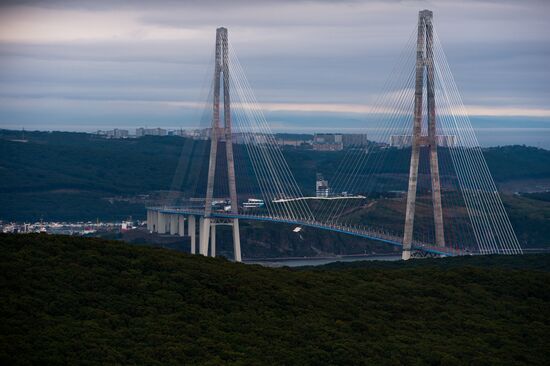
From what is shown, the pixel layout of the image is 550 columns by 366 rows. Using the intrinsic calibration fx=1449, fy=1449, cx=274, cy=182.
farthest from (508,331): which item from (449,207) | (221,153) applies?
(221,153)

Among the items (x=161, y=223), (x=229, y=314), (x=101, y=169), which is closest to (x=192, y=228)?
(x=161, y=223)

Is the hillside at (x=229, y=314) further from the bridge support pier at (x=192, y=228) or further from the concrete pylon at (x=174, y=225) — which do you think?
the concrete pylon at (x=174, y=225)

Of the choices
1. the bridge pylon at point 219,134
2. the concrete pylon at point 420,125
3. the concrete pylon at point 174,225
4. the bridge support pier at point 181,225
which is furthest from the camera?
the concrete pylon at point 174,225

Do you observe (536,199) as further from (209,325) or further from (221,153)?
(209,325)

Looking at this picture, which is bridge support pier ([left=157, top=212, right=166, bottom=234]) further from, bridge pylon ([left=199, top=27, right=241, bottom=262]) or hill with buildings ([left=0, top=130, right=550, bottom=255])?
bridge pylon ([left=199, top=27, right=241, bottom=262])

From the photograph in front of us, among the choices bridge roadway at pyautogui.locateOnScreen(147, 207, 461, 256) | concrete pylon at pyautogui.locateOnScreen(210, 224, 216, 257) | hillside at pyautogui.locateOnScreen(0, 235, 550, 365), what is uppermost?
hillside at pyautogui.locateOnScreen(0, 235, 550, 365)

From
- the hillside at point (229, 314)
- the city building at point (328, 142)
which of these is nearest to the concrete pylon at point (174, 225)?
the hillside at point (229, 314)

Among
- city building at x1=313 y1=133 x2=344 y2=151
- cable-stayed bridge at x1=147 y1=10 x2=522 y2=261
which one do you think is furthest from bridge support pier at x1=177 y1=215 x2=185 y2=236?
city building at x1=313 y1=133 x2=344 y2=151
